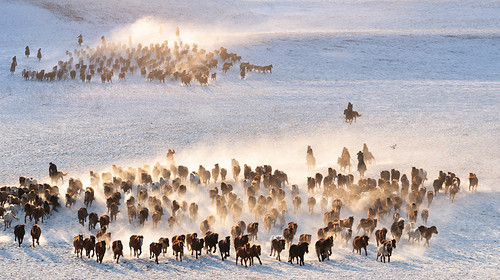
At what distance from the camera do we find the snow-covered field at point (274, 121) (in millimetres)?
19094

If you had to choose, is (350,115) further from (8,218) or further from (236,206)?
(8,218)

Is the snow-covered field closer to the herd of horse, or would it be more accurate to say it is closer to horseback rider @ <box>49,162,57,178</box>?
the herd of horse

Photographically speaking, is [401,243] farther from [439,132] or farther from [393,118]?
[393,118]

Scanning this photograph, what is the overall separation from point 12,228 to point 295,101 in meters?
25.9

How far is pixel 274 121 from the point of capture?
1487 inches

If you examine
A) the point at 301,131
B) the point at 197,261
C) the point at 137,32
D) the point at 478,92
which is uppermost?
the point at 137,32

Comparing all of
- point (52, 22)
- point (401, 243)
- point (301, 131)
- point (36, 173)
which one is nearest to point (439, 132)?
point (301, 131)

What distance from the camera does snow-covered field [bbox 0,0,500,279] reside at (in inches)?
752

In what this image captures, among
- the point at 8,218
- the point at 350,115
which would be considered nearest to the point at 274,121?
the point at 350,115

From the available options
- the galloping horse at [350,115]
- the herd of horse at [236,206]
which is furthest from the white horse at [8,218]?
the galloping horse at [350,115]

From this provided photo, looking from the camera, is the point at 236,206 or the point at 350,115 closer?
the point at 236,206

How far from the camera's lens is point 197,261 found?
18.8 meters

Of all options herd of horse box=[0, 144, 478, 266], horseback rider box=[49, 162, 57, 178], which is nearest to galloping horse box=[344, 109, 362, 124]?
herd of horse box=[0, 144, 478, 266]

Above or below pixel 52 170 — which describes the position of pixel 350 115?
above
